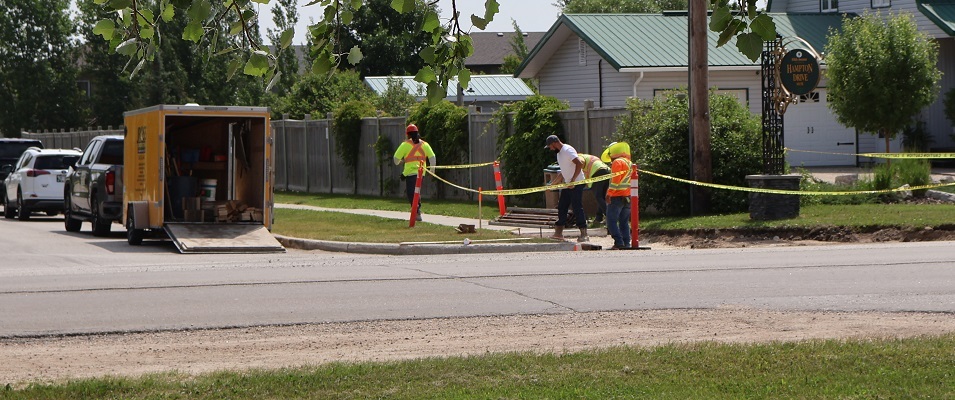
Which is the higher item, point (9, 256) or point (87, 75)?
point (87, 75)

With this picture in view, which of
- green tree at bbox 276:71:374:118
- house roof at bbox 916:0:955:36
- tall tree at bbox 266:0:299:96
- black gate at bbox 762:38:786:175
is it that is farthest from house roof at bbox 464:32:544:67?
black gate at bbox 762:38:786:175

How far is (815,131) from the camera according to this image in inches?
1356

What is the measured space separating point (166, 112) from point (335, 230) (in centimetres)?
367

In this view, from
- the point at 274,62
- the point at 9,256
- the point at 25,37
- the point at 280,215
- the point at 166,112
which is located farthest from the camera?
the point at 25,37

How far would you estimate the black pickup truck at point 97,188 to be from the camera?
2072cm

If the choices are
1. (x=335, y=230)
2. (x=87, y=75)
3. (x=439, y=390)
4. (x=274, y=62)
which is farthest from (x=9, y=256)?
(x=87, y=75)

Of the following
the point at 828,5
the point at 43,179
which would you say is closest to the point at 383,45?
the point at 828,5

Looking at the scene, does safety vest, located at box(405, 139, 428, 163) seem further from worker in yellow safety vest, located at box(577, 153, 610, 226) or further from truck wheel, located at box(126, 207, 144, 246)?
truck wheel, located at box(126, 207, 144, 246)

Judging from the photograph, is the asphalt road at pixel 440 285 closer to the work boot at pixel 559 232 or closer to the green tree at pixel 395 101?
the work boot at pixel 559 232

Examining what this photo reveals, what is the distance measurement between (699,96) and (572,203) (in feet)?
10.8

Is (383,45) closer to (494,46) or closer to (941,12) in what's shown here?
(494,46)

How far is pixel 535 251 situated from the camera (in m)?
17.7

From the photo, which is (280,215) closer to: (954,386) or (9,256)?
(9,256)

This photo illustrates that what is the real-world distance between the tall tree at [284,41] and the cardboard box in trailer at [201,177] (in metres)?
1.39
